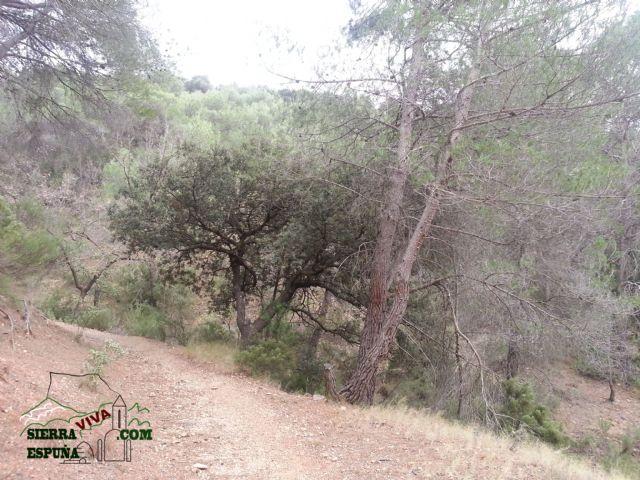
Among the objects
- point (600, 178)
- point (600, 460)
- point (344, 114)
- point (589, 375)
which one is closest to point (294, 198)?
point (344, 114)

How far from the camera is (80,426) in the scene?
178 inches

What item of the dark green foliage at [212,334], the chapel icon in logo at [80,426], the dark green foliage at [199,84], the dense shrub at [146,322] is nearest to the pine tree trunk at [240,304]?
the dark green foliage at [212,334]

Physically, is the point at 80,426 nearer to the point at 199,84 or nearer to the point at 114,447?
the point at 114,447

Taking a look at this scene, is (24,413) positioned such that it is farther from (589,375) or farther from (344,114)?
(589,375)

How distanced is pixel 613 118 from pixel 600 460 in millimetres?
7446

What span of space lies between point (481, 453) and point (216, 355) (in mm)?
5832

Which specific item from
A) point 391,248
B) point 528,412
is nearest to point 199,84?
point 391,248

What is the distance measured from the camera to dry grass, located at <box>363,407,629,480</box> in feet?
17.6

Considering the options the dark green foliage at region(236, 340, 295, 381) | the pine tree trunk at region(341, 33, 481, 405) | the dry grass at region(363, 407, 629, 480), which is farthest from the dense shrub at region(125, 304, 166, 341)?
the dry grass at region(363, 407, 629, 480)

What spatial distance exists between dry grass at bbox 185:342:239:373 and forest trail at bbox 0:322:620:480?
1007mm

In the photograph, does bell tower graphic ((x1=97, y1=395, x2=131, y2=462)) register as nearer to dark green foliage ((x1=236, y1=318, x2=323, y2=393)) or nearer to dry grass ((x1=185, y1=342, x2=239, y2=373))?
dry grass ((x1=185, y1=342, x2=239, y2=373))

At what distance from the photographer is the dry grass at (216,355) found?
9670 millimetres

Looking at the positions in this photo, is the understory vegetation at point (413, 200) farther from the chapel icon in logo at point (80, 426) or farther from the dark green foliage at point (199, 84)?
the dark green foliage at point (199, 84)

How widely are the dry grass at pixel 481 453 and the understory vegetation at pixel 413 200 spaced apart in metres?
1.08
